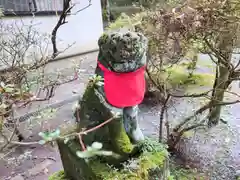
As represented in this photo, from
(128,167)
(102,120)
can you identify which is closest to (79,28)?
(102,120)

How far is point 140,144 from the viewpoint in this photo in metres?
1.78

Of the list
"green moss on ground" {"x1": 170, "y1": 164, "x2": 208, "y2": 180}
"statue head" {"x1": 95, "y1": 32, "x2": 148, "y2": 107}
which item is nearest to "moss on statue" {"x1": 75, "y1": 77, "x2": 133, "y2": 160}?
"statue head" {"x1": 95, "y1": 32, "x2": 148, "y2": 107}

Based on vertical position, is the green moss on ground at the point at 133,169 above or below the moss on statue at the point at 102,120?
below

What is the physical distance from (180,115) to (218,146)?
2.73 ft

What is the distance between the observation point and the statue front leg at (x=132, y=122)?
170 centimetres

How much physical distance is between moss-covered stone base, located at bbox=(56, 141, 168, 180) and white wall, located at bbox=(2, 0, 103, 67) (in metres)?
4.51

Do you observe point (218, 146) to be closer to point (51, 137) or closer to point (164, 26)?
point (164, 26)

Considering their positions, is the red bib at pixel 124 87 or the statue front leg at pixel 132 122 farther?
the statue front leg at pixel 132 122

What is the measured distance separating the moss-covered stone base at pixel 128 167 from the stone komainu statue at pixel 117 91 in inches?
3.6

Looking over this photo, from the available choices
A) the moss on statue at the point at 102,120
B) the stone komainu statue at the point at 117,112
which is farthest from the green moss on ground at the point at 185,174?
the moss on statue at the point at 102,120

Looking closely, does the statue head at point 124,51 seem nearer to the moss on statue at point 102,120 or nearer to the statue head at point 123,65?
the statue head at point 123,65

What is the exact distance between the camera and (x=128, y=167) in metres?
1.67

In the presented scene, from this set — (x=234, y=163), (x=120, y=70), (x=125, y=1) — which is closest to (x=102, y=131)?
(x=120, y=70)

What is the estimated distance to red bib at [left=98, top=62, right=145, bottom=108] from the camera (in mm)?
1463
